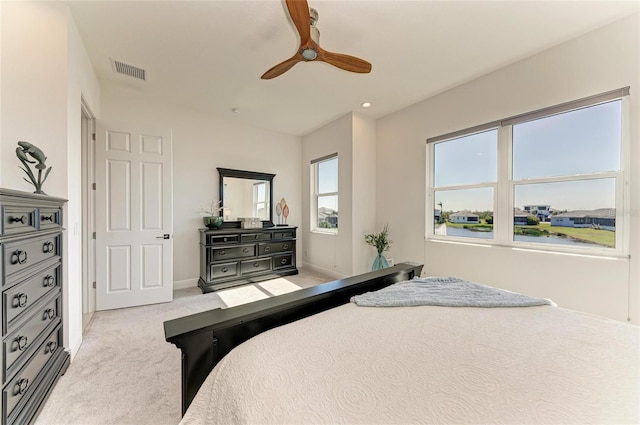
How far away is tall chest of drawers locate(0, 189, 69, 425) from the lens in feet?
3.91

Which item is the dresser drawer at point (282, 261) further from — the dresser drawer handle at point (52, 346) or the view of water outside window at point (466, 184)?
the dresser drawer handle at point (52, 346)

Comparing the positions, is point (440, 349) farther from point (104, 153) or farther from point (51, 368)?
point (104, 153)

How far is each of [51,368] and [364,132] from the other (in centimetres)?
416

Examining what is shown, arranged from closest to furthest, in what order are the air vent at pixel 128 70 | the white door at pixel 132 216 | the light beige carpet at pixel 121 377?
the light beige carpet at pixel 121 377, the air vent at pixel 128 70, the white door at pixel 132 216

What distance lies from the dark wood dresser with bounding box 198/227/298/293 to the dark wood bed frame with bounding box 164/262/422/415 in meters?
2.62

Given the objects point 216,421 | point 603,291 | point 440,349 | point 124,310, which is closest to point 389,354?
point 440,349

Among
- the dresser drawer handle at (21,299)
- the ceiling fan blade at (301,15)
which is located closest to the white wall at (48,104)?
the dresser drawer handle at (21,299)

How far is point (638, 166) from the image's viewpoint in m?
2.00

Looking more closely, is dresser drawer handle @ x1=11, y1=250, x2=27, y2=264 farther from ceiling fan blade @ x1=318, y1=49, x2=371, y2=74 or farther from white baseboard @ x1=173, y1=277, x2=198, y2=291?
white baseboard @ x1=173, y1=277, x2=198, y2=291

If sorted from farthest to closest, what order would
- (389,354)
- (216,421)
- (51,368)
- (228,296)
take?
(228,296), (51,368), (389,354), (216,421)

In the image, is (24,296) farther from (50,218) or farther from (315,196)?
(315,196)

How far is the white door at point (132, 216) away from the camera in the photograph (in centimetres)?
285

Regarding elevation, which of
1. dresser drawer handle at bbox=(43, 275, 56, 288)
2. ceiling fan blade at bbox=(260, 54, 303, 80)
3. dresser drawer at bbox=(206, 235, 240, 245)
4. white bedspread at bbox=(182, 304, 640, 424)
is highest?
ceiling fan blade at bbox=(260, 54, 303, 80)

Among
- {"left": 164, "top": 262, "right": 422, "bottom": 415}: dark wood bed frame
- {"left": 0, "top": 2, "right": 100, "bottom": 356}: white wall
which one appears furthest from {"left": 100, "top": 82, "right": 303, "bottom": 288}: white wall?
{"left": 164, "top": 262, "right": 422, "bottom": 415}: dark wood bed frame
